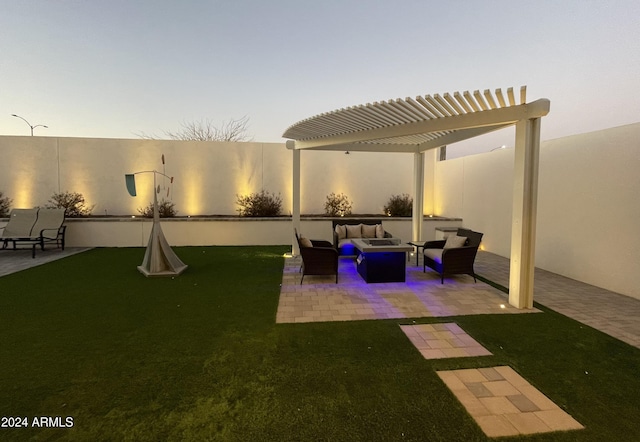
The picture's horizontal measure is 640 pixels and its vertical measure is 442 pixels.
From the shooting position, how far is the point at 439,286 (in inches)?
221

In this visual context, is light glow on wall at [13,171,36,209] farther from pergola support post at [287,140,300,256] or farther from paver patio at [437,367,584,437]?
paver patio at [437,367,584,437]

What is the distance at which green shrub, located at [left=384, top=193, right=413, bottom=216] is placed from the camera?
11344mm

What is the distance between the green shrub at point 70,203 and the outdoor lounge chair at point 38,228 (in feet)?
4.40

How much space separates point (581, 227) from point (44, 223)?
13.2 m

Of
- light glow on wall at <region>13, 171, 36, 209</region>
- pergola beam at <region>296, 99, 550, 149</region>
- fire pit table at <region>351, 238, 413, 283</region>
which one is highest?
pergola beam at <region>296, 99, 550, 149</region>

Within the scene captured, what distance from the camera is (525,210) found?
4.38m

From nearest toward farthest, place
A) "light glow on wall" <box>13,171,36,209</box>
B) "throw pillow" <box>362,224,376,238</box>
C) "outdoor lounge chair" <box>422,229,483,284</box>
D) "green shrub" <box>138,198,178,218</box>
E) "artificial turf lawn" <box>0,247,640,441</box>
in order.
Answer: "artificial turf lawn" <box>0,247,640,441</box> < "outdoor lounge chair" <box>422,229,483,284</box> < "throw pillow" <box>362,224,376,238</box> < "light glow on wall" <box>13,171,36,209</box> < "green shrub" <box>138,198,178,218</box>

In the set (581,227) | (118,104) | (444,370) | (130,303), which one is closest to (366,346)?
(444,370)

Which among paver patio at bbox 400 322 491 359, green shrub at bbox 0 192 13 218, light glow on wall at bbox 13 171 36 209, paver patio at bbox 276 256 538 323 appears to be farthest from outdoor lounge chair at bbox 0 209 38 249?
paver patio at bbox 400 322 491 359

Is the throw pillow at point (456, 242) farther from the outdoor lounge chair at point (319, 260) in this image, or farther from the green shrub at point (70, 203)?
the green shrub at point (70, 203)

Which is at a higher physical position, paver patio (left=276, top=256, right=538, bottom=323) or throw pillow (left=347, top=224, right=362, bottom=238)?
throw pillow (left=347, top=224, right=362, bottom=238)

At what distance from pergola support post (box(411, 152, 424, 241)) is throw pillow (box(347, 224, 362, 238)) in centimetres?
203

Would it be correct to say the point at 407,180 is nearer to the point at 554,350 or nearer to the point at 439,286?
the point at 439,286

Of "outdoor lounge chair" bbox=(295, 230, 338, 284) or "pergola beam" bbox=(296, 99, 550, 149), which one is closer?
"pergola beam" bbox=(296, 99, 550, 149)
